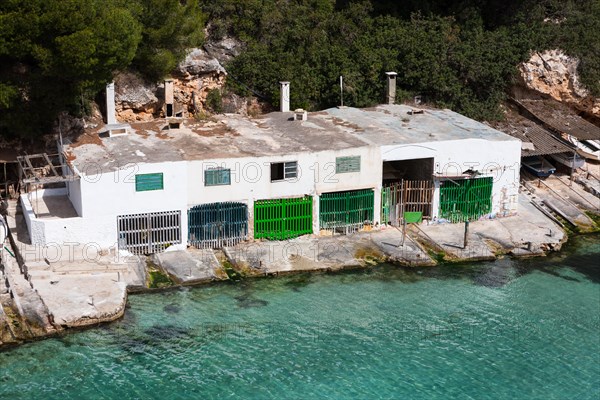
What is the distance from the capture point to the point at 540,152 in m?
42.2

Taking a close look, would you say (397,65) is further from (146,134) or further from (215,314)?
(215,314)

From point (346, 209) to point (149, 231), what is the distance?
800 centimetres

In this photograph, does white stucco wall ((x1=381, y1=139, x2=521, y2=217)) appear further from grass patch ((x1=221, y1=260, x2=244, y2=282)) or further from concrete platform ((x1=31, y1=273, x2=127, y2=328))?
concrete platform ((x1=31, y1=273, x2=127, y2=328))

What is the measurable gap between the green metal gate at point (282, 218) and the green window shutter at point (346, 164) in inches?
64.8

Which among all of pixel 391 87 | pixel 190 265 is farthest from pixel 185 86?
pixel 190 265

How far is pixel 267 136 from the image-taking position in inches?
1478

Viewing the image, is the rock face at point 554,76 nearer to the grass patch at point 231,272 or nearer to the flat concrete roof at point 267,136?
the flat concrete roof at point 267,136

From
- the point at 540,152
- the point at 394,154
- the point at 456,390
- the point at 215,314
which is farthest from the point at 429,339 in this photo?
the point at 540,152

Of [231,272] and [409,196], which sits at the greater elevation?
[409,196]

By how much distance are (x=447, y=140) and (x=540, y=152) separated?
714 centimetres

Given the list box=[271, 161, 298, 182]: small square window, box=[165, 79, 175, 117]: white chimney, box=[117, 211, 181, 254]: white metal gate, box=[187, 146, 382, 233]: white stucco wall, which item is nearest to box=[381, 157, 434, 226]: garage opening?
box=[187, 146, 382, 233]: white stucco wall

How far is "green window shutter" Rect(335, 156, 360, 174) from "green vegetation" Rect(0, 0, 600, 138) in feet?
33.2

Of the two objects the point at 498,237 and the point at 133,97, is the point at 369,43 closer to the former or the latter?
the point at 133,97

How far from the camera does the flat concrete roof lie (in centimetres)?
3459
